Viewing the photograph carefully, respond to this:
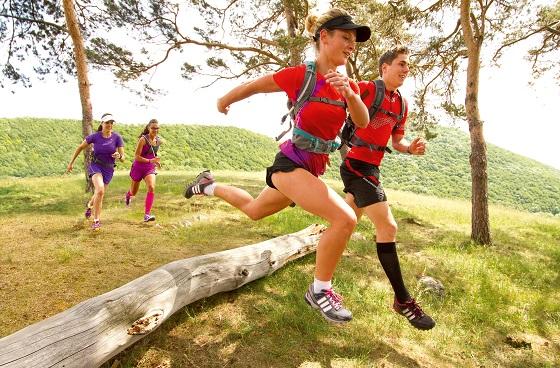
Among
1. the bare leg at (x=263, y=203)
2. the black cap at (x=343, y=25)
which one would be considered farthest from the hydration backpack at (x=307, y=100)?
the bare leg at (x=263, y=203)

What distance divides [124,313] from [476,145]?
876 centimetres

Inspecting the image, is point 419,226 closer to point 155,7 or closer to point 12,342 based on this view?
point 12,342

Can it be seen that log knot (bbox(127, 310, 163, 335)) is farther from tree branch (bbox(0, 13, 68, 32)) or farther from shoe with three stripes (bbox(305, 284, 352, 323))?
tree branch (bbox(0, 13, 68, 32))

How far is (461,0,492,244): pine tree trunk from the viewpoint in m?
9.24

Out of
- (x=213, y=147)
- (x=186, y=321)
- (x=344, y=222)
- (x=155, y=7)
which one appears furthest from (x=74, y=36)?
(x=213, y=147)

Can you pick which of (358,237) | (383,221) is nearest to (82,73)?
(358,237)

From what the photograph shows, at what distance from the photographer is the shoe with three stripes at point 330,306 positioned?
3365mm

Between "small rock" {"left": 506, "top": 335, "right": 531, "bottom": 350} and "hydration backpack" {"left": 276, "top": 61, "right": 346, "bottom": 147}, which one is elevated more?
"hydration backpack" {"left": 276, "top": 61, "right": 346, "bottom": 147}

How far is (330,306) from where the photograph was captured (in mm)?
3406

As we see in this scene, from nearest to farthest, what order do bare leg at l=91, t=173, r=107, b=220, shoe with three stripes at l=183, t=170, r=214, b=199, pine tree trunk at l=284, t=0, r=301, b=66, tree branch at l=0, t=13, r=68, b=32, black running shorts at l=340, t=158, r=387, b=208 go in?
black running shorts at l=340, t=158, r=387, b=208 < shoe with three stripes at l=183, t=170, r=214, b=199 < bare leg at l=91, t=173, r=107, b=220 < pine tree trunk at l=284, t=0, r=301, b=66 < tree branch at l=0, t=13, r=68, b=32

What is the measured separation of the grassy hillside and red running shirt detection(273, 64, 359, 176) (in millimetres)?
33676

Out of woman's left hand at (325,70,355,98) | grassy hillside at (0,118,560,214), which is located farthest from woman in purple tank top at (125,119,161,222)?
grassy hillside at (0,118,560,214)

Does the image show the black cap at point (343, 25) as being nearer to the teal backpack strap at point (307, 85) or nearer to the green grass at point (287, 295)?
the teal backpack strap at point (307, 85)

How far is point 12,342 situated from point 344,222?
8.13 feet
